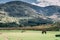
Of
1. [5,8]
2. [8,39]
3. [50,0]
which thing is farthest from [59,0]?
[5,8]

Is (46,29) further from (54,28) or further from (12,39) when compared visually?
(12,39)

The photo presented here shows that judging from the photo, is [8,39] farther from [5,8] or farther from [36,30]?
[5,8]

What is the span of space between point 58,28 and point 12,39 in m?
12.1

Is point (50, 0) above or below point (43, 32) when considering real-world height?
above

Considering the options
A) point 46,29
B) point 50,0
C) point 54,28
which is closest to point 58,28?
point 54,28

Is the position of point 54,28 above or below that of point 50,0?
below

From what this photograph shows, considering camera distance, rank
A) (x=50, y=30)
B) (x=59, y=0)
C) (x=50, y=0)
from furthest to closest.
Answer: (x=50, y=0), (x=59, y=0), (x=50, y=30)

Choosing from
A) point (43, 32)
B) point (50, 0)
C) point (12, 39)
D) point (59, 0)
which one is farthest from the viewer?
point (50, 0)

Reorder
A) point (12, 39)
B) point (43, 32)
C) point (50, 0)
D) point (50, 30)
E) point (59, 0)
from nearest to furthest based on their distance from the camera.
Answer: point (12, 39)
point (43, 32)
point (50, 30)
point (59, 0)
point (50, 0)

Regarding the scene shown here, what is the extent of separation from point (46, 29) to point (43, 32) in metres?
1.56

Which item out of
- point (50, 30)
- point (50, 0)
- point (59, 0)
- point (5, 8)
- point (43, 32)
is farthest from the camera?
point (5, 8)

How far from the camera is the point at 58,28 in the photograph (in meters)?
28.3

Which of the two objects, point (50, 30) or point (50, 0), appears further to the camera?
point (50, 0)

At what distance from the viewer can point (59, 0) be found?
67.2 meters
